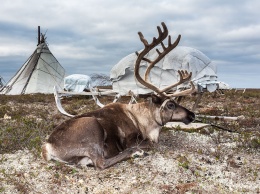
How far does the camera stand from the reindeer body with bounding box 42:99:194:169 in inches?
254

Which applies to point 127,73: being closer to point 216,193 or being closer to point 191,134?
point 191,134

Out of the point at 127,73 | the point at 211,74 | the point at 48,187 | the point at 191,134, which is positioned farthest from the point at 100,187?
the point at 127,73

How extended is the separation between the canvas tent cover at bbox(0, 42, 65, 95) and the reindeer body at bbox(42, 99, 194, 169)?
21736mm

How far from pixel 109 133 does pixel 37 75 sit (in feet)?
76.9

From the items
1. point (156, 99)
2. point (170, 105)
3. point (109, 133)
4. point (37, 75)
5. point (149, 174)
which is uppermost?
point (37, 75)

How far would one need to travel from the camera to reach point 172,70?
14.3 meters

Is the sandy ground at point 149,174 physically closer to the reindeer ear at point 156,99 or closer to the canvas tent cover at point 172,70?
the reindeer ear at point 156,99

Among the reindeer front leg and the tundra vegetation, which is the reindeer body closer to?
the reindeer front leg

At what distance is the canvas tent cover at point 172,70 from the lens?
13547mm

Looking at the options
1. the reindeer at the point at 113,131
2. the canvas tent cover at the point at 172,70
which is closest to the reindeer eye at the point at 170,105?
the reindeer at the point at 113,131

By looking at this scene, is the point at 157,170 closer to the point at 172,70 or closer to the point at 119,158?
the point at 119,158

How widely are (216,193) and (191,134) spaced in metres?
3.67

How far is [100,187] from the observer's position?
5.80 metres

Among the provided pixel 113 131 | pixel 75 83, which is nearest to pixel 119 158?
pixel 113 131
